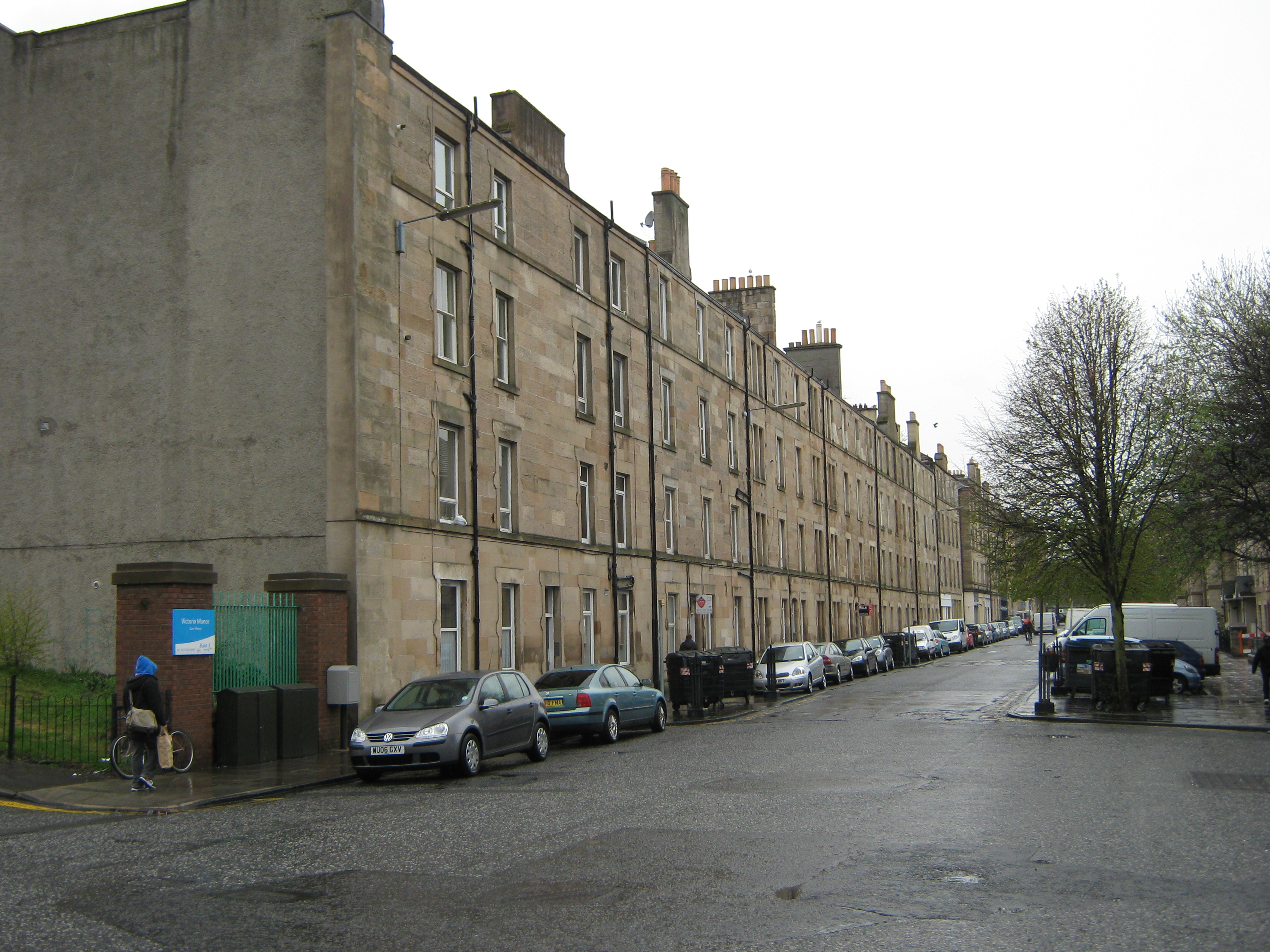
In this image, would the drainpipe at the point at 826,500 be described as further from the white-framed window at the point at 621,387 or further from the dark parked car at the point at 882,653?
the white-framed window at the point at 621,387

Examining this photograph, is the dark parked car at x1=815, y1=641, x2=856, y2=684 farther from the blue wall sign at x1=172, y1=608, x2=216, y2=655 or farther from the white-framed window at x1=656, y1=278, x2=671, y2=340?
the blue wall sign at x1=172, y1=608, x2=216, y2=655

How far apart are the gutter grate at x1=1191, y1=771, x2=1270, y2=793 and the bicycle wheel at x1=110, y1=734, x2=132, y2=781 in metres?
13.2

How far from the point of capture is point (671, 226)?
4041 cm

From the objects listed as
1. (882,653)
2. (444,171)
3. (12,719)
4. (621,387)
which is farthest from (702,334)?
(12,719)

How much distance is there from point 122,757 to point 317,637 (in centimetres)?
408

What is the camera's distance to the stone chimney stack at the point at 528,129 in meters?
28.7

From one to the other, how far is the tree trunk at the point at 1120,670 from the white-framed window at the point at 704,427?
15548mm

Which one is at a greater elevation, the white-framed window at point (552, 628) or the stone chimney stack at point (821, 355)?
the stone chimney stack at point (821, 355)

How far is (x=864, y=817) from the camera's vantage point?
11.4 metres

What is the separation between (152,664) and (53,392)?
11.3 metres

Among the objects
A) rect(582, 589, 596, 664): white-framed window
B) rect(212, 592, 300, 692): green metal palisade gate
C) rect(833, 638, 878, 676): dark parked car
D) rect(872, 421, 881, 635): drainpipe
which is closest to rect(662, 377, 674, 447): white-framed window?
rect(582, 589, 596, 664): white-framed window

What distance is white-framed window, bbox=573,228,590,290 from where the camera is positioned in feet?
100

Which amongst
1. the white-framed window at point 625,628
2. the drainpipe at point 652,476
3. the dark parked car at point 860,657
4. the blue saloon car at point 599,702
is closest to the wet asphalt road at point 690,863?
the blue saloon car at point 599,702

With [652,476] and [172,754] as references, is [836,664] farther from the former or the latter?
[172,754]
